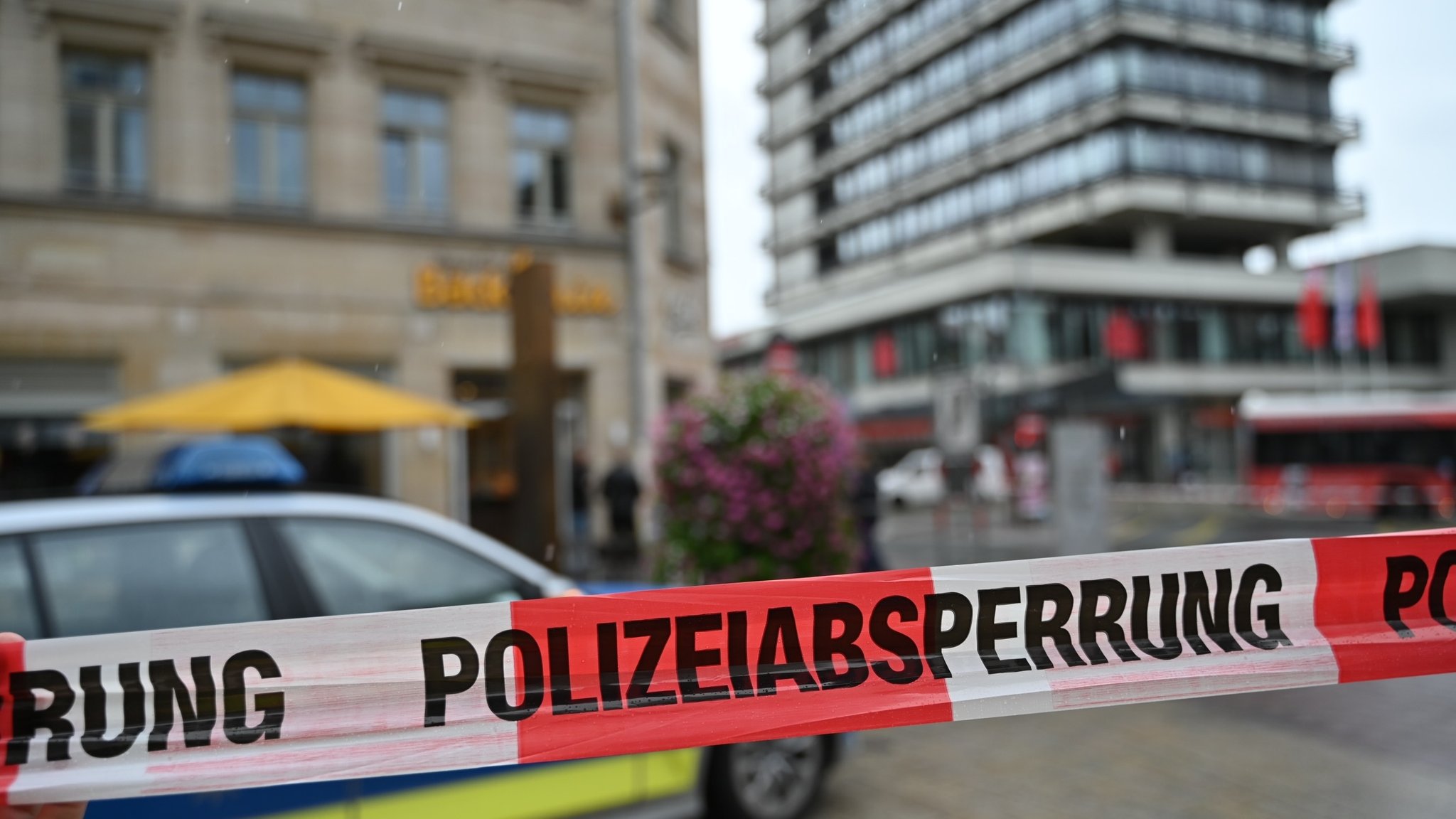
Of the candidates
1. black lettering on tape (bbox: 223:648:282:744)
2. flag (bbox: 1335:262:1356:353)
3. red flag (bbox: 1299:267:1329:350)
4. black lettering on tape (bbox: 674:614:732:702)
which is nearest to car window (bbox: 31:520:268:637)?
black lettering on tape (bbox: 223:648:282:744)

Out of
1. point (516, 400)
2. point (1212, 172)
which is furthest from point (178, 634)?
point (516, 400)

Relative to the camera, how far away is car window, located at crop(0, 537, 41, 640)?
253 cm

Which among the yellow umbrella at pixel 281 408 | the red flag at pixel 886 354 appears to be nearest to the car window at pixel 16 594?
the yellow umbrella at pixel 281 408

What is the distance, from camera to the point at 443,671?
1634 millimetres

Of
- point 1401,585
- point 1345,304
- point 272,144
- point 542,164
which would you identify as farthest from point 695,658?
point 542,164

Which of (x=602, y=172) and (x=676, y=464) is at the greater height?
(x=602, y=172)

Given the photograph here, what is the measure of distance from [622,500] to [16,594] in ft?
29.5

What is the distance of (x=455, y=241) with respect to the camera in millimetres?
12820

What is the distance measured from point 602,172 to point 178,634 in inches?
500

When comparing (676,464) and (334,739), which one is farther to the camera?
(676,464)

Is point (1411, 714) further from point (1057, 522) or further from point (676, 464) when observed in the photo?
point (676, 464)

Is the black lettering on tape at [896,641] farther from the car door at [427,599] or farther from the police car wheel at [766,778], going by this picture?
the police car wheel at [766,778]

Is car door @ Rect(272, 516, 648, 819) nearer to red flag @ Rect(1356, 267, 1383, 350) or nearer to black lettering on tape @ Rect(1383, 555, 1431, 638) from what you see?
black lettering on tape @ Rect(1383, 555, 1431, 638)

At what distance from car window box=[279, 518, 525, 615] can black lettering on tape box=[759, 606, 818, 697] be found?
1.60 metres
